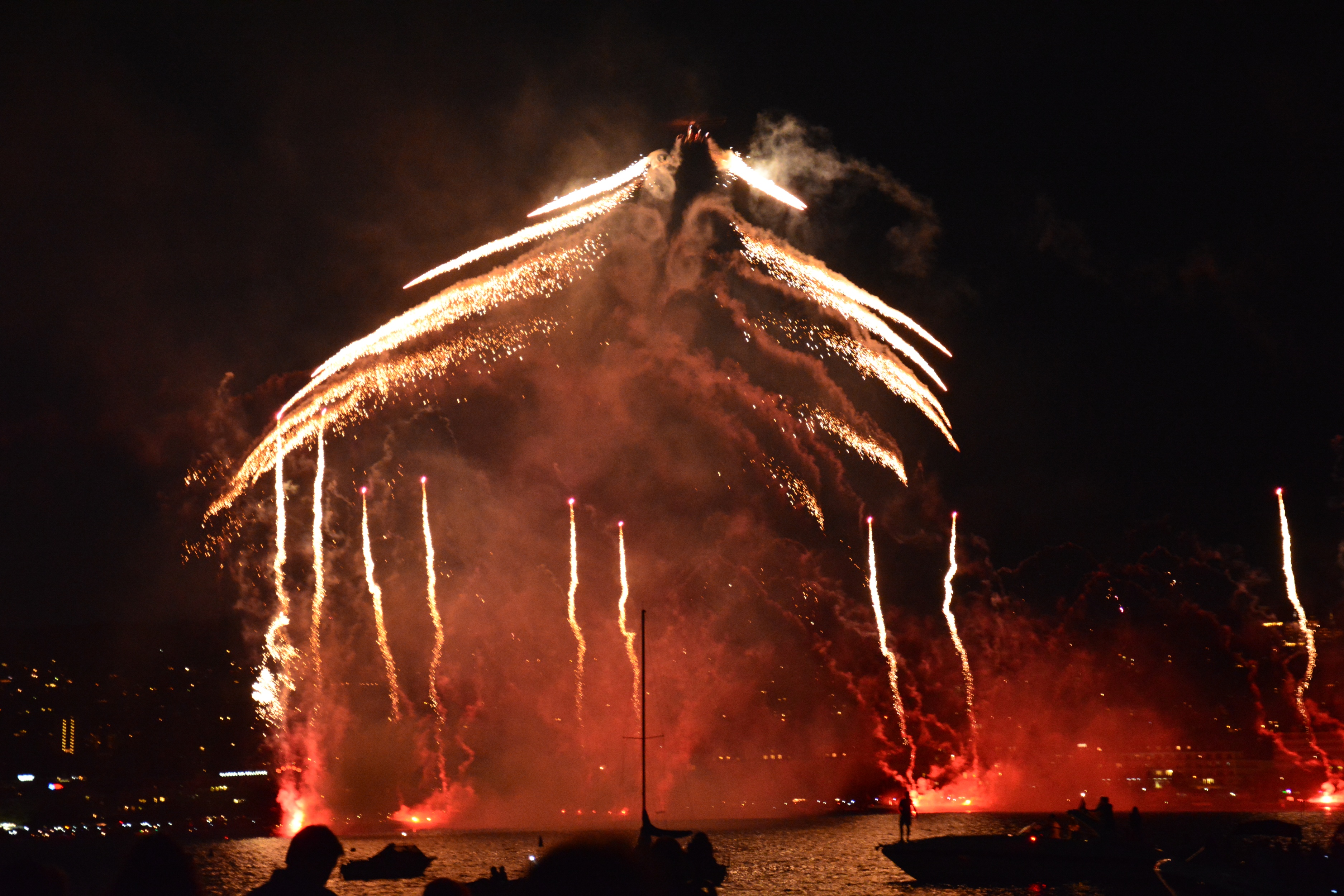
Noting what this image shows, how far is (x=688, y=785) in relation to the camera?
126m

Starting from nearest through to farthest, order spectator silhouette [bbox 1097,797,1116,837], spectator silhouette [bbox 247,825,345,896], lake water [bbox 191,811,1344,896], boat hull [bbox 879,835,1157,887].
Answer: spectator silhouette [bbox 247,825,345,896] → boat hull [bbox 879,835,1157,887] → spectator silhouette [bbox 1097,797,1116,837] → lake water [bbox 191,811,1344,896]

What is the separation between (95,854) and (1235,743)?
133m

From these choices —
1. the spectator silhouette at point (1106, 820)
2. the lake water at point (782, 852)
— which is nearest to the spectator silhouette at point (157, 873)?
the lake water at point (782, 852)

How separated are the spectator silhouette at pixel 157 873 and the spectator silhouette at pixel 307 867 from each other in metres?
0.32

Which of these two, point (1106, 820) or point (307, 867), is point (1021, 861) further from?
point (307, 867)

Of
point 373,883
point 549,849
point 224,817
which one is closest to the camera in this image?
point 549,849

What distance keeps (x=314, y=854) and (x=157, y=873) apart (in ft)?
2.11

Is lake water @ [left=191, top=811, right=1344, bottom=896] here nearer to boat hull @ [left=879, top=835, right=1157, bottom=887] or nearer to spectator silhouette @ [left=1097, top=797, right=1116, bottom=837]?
boat hull @ [left=879, top=835, right=1157, bottom=887]

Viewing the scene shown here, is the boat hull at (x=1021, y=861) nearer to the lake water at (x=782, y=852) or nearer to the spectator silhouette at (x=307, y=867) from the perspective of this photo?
the lake water at (x=782, y=852)

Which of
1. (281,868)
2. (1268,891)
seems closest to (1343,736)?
(1268,891)

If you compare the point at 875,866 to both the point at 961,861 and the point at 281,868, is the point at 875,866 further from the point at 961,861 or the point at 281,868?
the point at 281,868

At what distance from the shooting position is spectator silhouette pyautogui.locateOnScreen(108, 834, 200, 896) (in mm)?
4230

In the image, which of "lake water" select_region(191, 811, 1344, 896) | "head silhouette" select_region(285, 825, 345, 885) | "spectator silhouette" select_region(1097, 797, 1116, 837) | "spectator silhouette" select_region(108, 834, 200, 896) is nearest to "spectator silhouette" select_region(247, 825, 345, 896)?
"head silhouette" select_region(285, 825, 345, 885)

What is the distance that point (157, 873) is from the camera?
4293 millimetres
